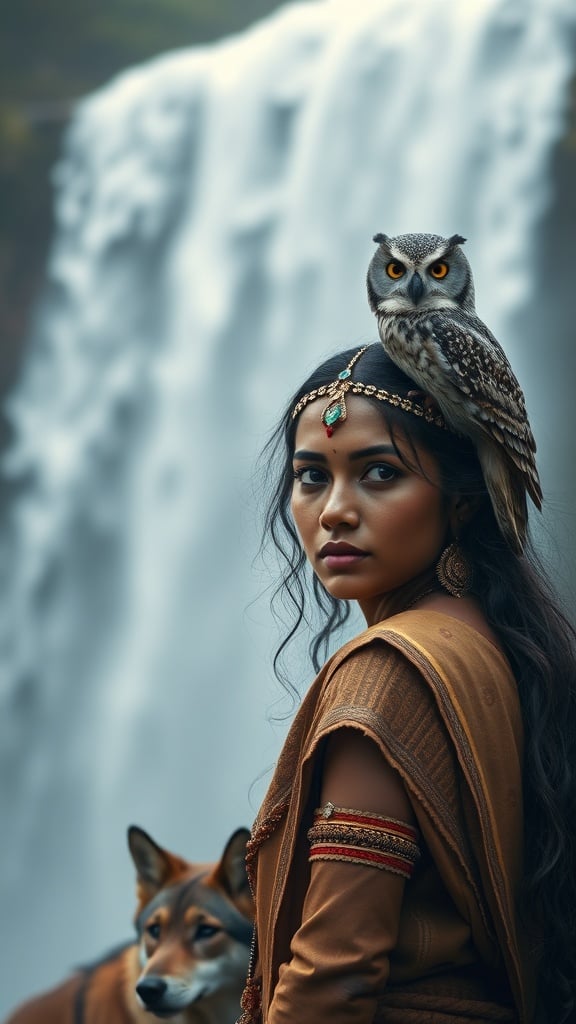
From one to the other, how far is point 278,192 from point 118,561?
2.35 m

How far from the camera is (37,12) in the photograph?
7.24 m

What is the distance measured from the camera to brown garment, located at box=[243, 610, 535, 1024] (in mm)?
1247

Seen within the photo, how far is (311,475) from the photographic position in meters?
1.59

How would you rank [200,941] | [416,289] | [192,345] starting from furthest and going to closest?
[192,345] < [200,941] < [416,289]

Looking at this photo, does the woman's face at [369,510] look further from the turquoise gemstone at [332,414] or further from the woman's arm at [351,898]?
the woman's arm at [351,898]

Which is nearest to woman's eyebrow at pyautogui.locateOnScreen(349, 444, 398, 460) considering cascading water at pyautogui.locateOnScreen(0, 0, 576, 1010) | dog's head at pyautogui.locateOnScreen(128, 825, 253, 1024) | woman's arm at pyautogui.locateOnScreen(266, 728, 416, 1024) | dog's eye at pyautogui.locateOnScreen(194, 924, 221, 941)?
woman's arm at pyautogui.locateOnScreen(266, 728, 416, 1024)

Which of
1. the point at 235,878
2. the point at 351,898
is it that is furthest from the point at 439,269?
the point at 235,878

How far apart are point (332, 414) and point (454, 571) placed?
0.86ft

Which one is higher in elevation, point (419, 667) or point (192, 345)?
point (192, 345)

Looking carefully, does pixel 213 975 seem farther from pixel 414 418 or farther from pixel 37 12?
pixel 37 12

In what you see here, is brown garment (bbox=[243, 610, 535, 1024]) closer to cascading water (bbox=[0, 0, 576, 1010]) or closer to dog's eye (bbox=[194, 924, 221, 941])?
dog's eye (bbox=[194, 924, 221, 941])

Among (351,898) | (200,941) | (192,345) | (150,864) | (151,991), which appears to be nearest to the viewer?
(351,898)

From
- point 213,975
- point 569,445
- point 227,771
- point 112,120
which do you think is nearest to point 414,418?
point 213,975

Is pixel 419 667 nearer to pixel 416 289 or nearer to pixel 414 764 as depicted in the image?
pixel 414 764
